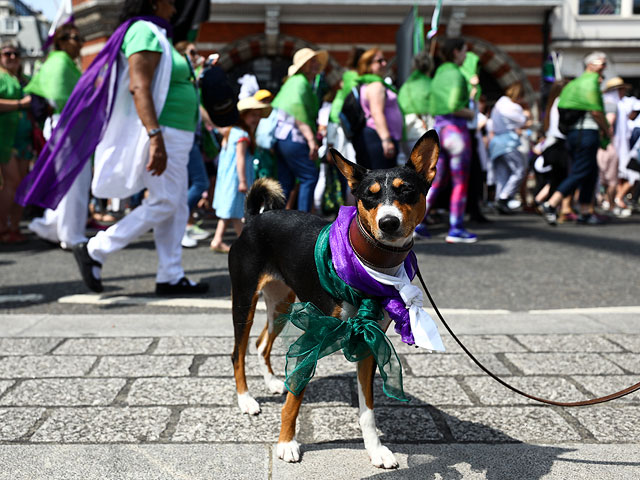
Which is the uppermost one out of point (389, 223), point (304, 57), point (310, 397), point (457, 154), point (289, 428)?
point (304, 57)

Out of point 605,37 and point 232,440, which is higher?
point 605,37

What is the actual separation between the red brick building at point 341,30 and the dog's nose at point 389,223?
53.0 ft

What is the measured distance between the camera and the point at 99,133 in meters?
4.20

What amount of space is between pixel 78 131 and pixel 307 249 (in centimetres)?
265

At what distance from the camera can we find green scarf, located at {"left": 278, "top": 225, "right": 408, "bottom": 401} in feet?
6.48

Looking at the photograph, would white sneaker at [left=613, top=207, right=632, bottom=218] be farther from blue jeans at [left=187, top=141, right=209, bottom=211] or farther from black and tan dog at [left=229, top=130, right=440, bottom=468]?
black and tan dog at [left=229, top=130, right=440, bottom=468]

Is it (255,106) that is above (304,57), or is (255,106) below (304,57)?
below

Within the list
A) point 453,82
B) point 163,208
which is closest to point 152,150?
point 163,208

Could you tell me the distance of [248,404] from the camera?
98.6 inches

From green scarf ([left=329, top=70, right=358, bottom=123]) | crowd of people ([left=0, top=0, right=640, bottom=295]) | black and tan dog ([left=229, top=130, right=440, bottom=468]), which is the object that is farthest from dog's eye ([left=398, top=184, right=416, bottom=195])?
green scarf ([left=329, top=70, right=358, bottom=123])

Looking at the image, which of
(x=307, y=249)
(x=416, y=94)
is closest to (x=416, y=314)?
(x=307, y=249)

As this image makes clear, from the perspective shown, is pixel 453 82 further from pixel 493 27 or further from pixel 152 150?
pixel 493 27

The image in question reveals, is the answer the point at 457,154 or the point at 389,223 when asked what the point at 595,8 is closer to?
the point at 457,154

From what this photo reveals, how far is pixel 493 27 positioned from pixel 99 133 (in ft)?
53.7
